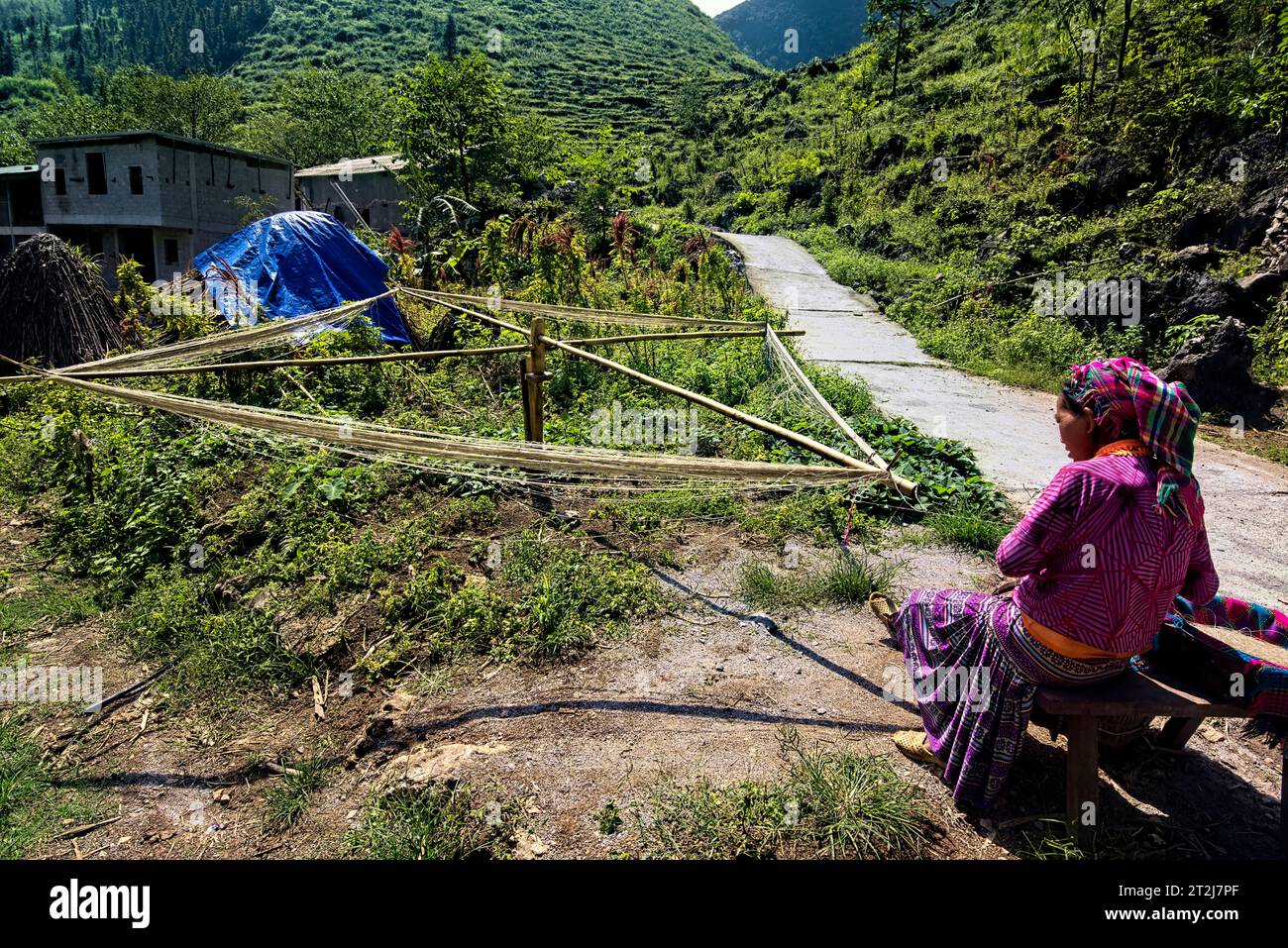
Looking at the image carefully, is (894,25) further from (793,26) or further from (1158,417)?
(793,26)

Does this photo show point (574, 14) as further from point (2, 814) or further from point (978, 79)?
point (2, 814)

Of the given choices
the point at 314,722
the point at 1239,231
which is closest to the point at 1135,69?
the point at 1239,231

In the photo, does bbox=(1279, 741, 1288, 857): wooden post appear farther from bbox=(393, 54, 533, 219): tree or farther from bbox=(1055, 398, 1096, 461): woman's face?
bbox=(393, 54, 533, 219): tree

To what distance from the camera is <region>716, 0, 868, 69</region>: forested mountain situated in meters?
96.5

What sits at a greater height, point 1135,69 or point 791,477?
point 1135,69

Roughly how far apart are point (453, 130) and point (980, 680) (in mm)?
14680

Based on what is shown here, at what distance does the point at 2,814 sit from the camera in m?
2.91

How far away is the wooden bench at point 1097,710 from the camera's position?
2.13 meters

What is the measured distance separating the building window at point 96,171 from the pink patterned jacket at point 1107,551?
2776 centimetres

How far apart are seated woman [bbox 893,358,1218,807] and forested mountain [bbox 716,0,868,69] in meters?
106

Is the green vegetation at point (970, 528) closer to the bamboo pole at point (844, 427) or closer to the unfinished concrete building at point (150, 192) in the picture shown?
the bamboo pole at point (844, 427)

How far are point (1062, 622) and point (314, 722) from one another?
3.07 metres

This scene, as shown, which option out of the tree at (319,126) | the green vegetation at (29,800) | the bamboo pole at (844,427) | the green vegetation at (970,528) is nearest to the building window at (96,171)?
the tree at (319,126)

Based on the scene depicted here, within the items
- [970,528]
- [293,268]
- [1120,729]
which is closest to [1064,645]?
[1120,729]
